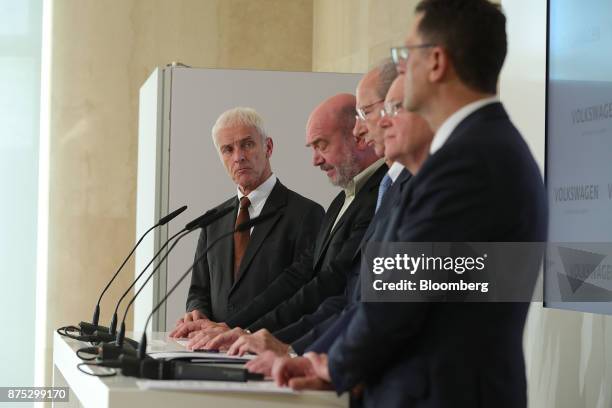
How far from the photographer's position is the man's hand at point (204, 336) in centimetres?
321

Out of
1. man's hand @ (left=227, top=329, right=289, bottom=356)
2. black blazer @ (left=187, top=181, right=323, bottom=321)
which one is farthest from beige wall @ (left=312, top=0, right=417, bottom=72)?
man's hand @ (left=227, top=329, right=289, bottom=356)

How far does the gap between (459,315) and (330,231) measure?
1526 millimetres

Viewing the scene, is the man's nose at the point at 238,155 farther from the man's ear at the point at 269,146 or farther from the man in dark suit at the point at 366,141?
the man in dark suit at the point at 366,141

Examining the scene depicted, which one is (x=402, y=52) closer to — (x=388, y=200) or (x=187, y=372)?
(x=388, y=200)

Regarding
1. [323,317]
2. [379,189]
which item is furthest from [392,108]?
[323,317]

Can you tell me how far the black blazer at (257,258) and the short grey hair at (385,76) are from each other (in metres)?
1.36

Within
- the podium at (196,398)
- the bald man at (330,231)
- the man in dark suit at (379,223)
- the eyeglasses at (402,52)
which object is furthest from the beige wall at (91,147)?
the eyeglasses at (402,52)

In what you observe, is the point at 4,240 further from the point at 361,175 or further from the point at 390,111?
the point at 390,111

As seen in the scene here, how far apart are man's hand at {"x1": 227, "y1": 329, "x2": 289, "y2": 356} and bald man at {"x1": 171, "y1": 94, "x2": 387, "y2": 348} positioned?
20 cm

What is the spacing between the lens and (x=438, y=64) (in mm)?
2299

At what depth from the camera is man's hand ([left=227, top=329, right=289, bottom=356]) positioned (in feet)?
9.72

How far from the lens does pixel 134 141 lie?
25.6 feet

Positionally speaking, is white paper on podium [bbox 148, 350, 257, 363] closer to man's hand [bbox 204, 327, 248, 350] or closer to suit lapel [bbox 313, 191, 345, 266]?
man's hand [bbox 204, 327, 248, 350]

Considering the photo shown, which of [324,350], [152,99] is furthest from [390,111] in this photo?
[152,99]
